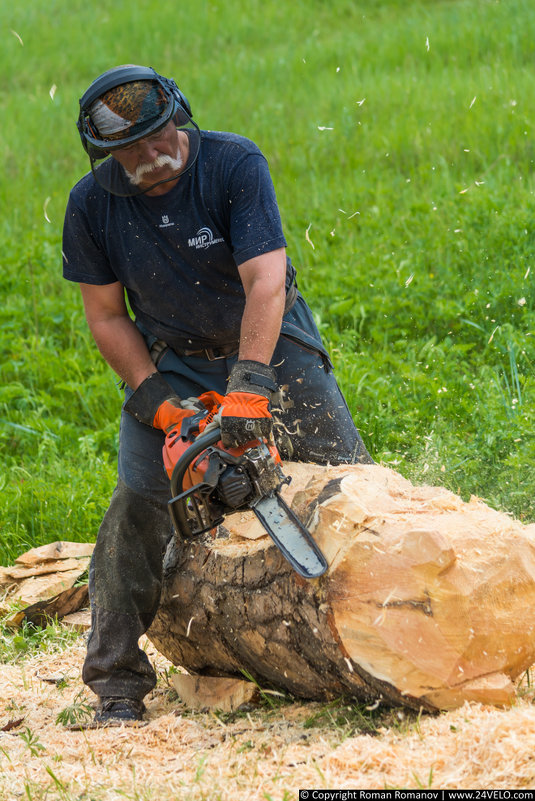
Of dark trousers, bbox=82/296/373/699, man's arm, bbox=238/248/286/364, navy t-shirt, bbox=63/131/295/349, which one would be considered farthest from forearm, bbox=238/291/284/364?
dark trousers, bbox=82/296/373/699

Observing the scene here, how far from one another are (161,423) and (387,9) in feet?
31.2

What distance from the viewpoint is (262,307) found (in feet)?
9.95

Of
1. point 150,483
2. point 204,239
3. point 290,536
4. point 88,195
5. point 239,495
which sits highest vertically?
point 88,195

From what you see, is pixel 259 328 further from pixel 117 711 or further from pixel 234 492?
pixel 117 711

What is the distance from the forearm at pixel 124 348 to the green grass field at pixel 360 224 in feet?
4.65

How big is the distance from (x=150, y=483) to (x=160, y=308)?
2.16 feet

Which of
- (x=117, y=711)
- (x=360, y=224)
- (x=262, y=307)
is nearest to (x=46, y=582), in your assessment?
(x=117, y=711)

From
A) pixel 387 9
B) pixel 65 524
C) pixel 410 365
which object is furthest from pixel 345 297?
pixel 387 9

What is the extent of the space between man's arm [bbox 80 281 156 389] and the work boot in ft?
3.73

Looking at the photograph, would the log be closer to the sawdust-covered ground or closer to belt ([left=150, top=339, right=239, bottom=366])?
the sawdust-covered ground

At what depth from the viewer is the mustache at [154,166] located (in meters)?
3.12

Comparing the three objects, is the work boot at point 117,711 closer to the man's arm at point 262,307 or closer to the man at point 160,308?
the man at point 160,308

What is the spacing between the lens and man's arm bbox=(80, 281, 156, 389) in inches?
134

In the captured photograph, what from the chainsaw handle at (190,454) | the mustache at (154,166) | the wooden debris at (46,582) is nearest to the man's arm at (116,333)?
the mustache at (154,166)
